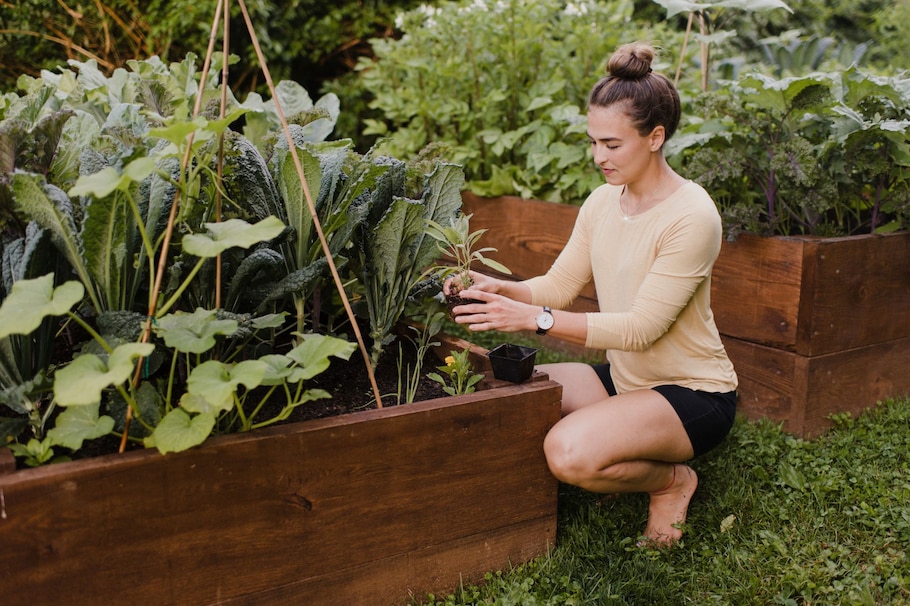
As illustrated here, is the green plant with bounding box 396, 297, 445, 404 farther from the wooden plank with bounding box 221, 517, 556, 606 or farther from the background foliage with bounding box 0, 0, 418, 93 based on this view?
the background foliage with bounding box 0, 0, 418, 93

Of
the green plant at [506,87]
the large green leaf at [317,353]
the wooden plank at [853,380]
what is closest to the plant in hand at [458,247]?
the large green leaf at [317,353]

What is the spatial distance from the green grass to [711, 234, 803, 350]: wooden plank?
32 centimetres

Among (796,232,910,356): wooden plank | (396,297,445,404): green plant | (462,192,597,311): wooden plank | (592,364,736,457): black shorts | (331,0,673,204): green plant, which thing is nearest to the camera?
(396,297,445,404): green plant

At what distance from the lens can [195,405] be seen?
149cm

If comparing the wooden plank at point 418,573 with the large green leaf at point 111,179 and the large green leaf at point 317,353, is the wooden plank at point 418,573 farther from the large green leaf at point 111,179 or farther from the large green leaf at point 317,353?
the large green leaf at point 111,179

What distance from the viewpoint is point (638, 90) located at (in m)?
2.08

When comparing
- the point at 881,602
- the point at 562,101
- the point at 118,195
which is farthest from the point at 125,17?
the point at 881,602

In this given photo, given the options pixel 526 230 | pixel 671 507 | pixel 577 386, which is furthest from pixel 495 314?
pixel 526 230

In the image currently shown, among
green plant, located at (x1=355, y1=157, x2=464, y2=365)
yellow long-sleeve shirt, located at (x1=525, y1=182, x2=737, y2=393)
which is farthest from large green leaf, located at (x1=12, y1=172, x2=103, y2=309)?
yellow long-sleeve shirt, located at (x1=525, y1=182, x2=737, y2=393)

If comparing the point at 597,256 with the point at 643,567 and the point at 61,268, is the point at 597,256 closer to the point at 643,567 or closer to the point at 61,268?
the point at 643,567

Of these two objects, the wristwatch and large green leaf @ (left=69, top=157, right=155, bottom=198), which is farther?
the wristwatch

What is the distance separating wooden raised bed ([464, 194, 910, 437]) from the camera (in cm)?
260

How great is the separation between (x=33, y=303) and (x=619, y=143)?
53.8 inches

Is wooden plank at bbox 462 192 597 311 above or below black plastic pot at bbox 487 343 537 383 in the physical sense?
Answer: below
